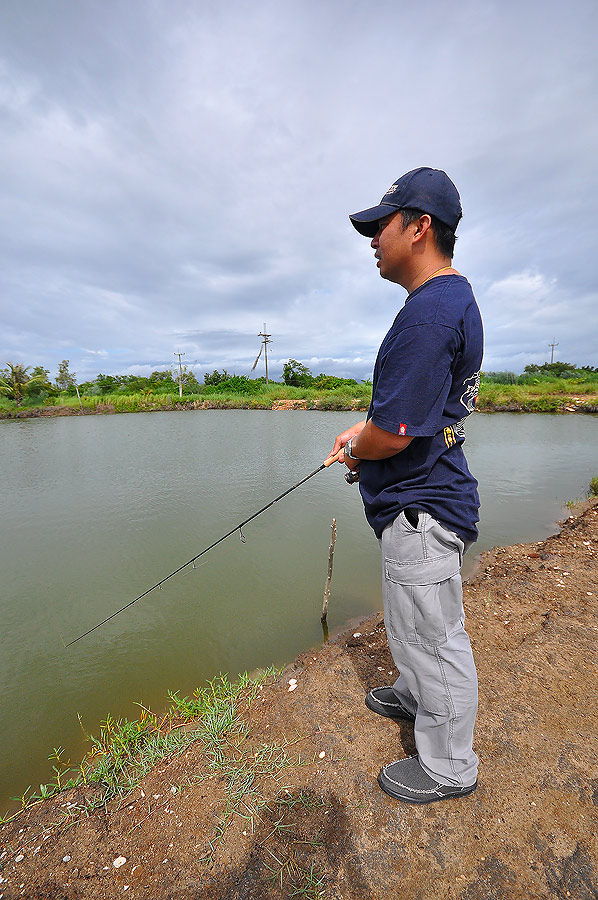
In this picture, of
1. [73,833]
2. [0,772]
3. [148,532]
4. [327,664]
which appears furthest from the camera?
[148,532]

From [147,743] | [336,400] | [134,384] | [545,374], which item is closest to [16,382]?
[134,384]

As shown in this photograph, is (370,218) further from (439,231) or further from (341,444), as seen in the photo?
(341,444)

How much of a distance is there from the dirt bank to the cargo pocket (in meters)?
0.85

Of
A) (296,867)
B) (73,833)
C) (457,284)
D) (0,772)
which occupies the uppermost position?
(457,284)

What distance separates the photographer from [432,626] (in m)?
1.56

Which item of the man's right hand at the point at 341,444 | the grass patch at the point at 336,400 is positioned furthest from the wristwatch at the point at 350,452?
the grass patch at the point at 336,400

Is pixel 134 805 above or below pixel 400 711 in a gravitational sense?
below

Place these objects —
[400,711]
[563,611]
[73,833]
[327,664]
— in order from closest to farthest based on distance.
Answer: [73,833], [400,711], [327,664], [563,611]

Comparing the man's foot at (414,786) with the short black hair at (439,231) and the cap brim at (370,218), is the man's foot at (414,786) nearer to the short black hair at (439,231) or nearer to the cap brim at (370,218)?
the short black hair at (439,231)

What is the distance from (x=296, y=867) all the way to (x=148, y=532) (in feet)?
18.2

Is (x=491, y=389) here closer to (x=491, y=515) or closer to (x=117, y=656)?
(x=491, y=515)

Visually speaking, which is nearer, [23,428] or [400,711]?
[400,711]

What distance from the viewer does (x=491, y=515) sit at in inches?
276

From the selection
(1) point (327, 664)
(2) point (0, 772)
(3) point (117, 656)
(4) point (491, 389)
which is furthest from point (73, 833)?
(4) point (491, 389)
